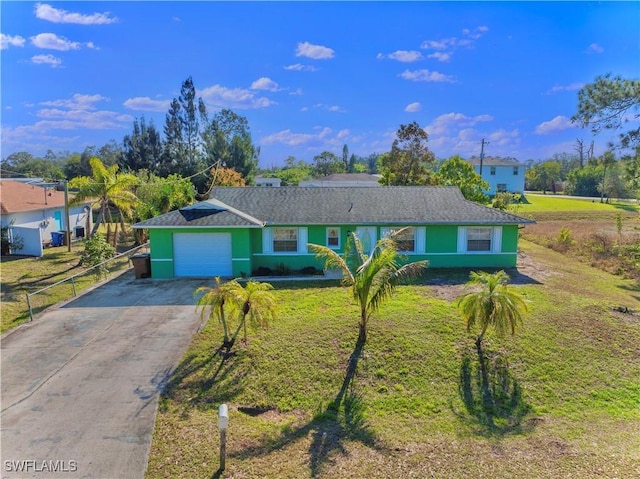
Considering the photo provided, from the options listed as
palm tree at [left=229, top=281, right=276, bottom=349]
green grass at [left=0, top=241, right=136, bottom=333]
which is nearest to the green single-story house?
green grass at [left=0, top=241, right=136, bottom=333]

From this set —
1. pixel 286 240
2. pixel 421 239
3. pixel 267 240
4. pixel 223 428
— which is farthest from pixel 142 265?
pixel 223 428

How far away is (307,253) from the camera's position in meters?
19.3

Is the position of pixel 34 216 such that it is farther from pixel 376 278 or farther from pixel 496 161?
pixel 496 161

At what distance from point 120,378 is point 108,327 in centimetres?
357

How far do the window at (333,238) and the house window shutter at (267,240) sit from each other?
8.48 ft

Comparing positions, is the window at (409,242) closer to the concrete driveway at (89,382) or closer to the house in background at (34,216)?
the concrete driveway at (89,382)

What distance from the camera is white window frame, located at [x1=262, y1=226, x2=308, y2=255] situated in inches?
758

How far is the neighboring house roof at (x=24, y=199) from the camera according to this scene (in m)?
25.5

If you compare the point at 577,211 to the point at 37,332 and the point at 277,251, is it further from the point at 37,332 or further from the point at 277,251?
the point at 37,332

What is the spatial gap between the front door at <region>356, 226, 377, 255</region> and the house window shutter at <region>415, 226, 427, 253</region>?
6.47ft

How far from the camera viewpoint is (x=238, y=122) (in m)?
63.7

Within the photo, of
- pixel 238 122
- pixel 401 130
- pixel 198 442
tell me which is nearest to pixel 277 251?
pixel 198 442

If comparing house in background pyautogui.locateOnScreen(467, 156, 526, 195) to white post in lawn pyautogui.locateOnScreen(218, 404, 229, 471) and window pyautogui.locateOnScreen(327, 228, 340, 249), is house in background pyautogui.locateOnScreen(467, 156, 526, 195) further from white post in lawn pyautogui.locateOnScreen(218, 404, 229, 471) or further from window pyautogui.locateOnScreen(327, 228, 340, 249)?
white post in lawn pyautogui.locateOnScreen(218, 404, 229, 471)

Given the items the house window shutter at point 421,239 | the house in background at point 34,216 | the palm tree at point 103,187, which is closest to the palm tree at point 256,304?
the house window shutter at point 421,239
